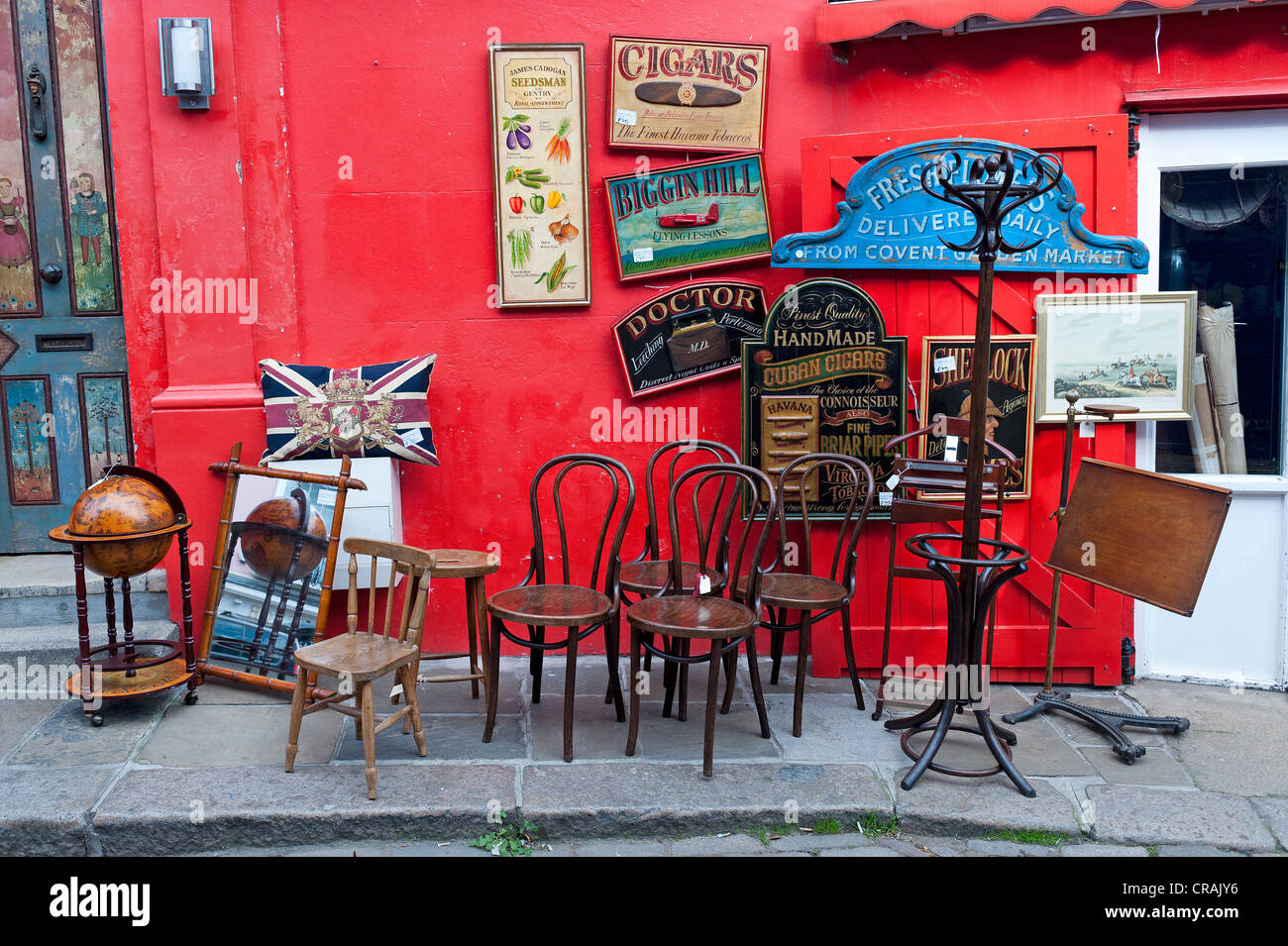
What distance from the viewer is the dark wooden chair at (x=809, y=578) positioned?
13.8ft

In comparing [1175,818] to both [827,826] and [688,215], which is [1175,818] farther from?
[688,215]

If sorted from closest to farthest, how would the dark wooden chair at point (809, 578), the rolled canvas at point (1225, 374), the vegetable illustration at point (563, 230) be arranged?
1. the dark wooden chair at point (809, 578)
2. the rolled canvas at point (1225, 374)
3. the vegetable illustration at point (563, 230)

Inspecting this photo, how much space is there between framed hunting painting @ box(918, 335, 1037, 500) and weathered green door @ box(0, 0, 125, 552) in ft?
13.6

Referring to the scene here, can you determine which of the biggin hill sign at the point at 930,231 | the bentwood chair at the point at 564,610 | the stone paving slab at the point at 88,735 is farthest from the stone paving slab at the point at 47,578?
the biggin hill sign at the point at 930,231

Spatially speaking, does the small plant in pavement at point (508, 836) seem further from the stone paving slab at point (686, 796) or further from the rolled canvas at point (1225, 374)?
the rolled canvas at point (1225, 374)

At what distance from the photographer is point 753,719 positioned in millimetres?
4383

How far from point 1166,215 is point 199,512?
4980mm

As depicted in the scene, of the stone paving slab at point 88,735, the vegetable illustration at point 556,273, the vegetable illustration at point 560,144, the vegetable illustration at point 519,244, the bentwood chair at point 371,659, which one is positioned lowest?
the stone paving slab at point 88,735

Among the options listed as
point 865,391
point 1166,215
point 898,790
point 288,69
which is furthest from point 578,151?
point 898,790

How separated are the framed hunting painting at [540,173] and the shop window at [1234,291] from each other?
2895 millimetres

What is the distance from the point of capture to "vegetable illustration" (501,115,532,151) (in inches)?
193

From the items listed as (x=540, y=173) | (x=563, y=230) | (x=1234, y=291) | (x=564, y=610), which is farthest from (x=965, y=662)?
(x=540, y=173)

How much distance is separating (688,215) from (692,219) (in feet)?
0.09

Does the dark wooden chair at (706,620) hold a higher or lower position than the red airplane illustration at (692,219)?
lower
